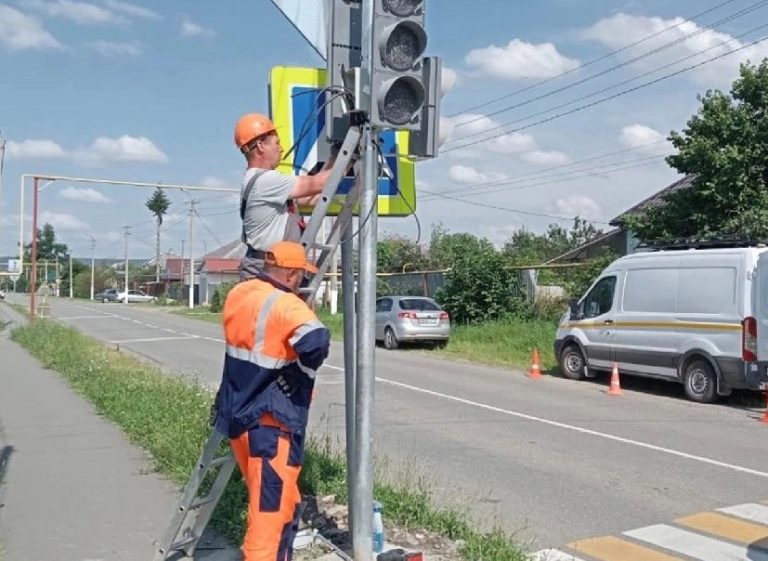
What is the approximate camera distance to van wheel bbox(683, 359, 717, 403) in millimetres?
13766

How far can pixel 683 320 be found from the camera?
1425cm

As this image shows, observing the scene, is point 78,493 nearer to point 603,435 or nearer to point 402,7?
point 402,7

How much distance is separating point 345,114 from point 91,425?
6.37m

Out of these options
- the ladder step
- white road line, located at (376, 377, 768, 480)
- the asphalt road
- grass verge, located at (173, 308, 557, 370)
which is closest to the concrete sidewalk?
the ladder step

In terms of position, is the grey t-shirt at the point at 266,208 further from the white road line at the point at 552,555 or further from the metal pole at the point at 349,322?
the white road line at the point at 552,555

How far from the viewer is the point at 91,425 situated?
9.87 m

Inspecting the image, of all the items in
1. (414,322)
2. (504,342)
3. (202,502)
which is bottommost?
(504,342)

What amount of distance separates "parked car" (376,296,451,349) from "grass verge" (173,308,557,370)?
534 millimetres

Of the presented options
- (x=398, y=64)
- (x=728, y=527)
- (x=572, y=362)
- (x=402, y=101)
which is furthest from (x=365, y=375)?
(x=572, y=362)

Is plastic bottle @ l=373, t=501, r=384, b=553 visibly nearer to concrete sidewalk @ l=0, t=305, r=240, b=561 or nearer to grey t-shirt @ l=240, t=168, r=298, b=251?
concrete sidewalk @ l=0, t=305, r=240, b=561

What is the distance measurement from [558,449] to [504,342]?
516 inches

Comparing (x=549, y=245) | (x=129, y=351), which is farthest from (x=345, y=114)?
(x=549, y=245)

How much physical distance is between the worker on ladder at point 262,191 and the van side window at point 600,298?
39.9ft

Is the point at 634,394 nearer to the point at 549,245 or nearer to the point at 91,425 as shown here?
the point at 91,425
